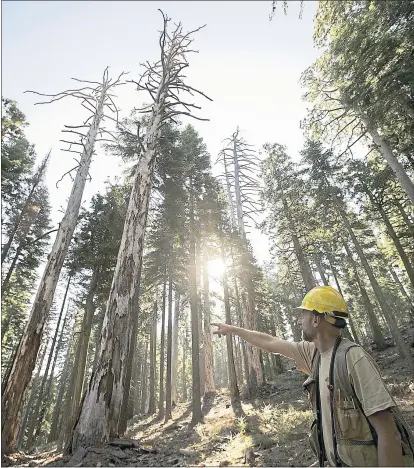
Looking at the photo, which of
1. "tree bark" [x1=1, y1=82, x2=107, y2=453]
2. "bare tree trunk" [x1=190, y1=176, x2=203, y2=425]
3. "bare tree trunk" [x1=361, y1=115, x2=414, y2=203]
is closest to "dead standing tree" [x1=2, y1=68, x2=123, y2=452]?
"tree bark" [x1=1, y1=82, x2=107, y2=453]

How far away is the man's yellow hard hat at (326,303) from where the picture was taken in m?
2.38

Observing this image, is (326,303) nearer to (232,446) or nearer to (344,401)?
(344,401)

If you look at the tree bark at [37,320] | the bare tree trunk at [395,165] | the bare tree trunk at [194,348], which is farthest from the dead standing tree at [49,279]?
the bare tree trunk at [395,165]

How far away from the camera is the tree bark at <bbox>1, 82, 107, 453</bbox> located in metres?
6.91

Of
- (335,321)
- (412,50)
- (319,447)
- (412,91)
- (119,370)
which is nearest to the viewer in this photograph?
(319,447)

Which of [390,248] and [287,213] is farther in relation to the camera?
[390,248]

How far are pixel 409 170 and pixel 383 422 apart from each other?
1571 centimetres

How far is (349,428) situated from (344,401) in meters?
0.16

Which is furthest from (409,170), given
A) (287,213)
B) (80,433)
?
(80,433)

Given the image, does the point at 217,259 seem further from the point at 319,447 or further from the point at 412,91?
the point at 319,447

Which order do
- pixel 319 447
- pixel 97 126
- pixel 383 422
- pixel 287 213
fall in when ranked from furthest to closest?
pixel 287 213 < pixel 97 126 < pixel 319 447 < pixel 383 422

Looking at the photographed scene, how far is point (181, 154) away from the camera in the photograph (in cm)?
1453

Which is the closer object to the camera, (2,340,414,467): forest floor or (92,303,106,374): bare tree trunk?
(2,340,414,467): forest floor

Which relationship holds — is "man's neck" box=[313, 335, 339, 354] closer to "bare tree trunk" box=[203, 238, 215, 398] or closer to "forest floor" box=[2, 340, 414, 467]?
"forest floor" box=[2, 340, 414, 467]
